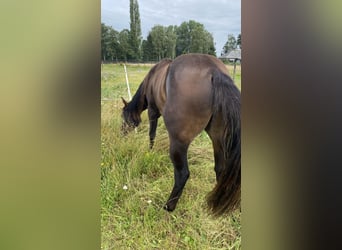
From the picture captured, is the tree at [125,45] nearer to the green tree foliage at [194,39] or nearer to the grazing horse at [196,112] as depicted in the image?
the grazing horse at [196,112]

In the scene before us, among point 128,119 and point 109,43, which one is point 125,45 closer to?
point 109,43

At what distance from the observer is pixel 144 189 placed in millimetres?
1501

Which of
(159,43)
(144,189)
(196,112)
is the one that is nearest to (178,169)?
(144,189)

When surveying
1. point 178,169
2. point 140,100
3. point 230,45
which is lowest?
point 178,169

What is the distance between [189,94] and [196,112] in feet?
0.31

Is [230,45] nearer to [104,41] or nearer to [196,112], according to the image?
[196,112]

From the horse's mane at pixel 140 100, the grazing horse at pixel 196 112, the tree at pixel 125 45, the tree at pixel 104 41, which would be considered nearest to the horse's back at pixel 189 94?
the grazing horse at pixel 196 112

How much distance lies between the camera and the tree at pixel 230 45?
54.7 inches

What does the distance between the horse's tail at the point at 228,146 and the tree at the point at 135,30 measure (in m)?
0.40

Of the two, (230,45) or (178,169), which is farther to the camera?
(178,169)

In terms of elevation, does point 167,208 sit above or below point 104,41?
below
